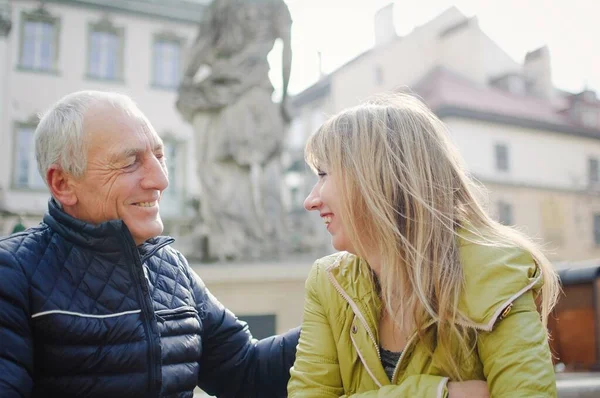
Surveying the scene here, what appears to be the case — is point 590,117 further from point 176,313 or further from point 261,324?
point 176,313

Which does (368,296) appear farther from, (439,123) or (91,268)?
(91,268)

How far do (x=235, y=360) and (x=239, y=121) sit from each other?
5.91 metres

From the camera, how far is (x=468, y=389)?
4.76 ft

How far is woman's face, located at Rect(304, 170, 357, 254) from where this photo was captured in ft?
5.50

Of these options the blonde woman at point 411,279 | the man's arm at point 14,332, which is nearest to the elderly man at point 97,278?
the man's arm at point 14,332

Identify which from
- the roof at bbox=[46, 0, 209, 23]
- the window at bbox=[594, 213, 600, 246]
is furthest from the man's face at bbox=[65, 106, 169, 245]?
the window at bbox=[594, 213, 600, 246]

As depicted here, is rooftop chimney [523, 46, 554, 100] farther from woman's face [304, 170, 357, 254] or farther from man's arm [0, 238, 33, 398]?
man's arm [0, 238, 33, 398]

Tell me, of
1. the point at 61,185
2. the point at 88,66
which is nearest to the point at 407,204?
the point at 61,185

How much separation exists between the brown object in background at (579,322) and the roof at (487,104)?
Answer: 25081 mm

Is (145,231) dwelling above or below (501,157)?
below

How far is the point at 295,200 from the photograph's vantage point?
80.3ft

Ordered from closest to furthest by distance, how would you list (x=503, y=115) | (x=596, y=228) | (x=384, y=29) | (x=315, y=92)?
(x=503, y=115) → (x=384, y=29) → (x=596, y=228) → (x=315, y=92)

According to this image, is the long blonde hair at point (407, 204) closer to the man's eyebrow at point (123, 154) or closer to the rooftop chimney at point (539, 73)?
the man's eyebrow at point (123, 154)

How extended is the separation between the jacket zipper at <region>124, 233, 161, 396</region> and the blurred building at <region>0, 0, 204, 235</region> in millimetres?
21599
